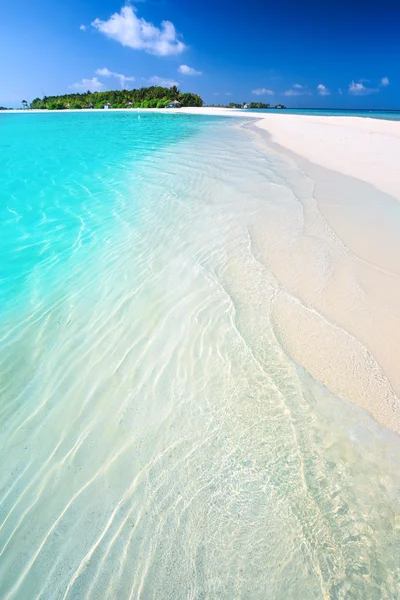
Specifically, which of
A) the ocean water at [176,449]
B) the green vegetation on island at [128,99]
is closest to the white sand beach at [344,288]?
the ocean water at [176,449]

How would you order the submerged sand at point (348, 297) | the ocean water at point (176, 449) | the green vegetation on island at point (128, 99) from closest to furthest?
the ocean water at point (176, 449) < the submerged sand at point (348, 297) < the green vegetation on island at point (128, 99)

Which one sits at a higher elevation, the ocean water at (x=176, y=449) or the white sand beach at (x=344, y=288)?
the white sand beach at (x=344, y=288)

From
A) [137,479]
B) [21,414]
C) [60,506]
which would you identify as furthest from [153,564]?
[21,414]

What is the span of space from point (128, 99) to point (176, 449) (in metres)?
139

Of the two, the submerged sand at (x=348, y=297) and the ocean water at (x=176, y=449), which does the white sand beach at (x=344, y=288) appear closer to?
the submerged sand at (x=348, y=297)

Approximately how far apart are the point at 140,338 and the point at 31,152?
20042 mm

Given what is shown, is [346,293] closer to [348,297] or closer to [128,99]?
[348,297]

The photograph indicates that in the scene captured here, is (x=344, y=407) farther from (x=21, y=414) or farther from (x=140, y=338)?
(x=21, y=414)

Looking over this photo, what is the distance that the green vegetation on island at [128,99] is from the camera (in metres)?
107

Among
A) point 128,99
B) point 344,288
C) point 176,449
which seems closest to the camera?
point 176,449

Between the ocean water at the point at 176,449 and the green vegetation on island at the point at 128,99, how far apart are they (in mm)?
118077

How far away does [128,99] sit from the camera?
382 feet

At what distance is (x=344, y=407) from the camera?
2828 millimetres

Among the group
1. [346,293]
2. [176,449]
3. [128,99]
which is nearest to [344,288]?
[346,293]
